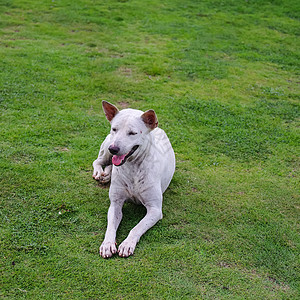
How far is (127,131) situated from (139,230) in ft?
3.83

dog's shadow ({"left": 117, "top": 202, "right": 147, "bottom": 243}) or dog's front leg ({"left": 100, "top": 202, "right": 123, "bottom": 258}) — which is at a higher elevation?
dog's front leg ({"left": 100, "top": 202, "right": 123, "bottom": 258})

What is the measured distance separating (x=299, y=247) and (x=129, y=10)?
12387mm

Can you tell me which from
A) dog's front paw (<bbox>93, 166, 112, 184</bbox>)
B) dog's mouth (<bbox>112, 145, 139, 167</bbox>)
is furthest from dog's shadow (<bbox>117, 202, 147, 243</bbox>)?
dog's mouth (<bbox>112, 145, 139, 167</bbox>)

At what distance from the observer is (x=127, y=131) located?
13.5ft

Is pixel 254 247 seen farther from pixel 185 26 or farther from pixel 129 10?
pixel 129 10

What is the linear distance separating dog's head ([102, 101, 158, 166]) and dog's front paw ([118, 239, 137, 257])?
88cm

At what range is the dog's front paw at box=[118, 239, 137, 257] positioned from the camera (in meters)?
4.01

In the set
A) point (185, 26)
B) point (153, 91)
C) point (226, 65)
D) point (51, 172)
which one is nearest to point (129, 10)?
point (185, 26)

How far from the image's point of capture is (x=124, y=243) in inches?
161

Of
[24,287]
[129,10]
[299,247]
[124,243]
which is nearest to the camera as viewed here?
[24,287]

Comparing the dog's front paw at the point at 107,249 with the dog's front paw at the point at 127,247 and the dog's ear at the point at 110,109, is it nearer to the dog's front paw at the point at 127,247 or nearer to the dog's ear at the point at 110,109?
the dog's front paw at the point at 127,247

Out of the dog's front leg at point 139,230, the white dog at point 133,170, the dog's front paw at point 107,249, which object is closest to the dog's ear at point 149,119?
the white dog at point 133,170

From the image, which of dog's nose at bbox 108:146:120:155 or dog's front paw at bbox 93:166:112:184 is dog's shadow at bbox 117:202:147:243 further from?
dog's nose at bbox 108:146:120:155

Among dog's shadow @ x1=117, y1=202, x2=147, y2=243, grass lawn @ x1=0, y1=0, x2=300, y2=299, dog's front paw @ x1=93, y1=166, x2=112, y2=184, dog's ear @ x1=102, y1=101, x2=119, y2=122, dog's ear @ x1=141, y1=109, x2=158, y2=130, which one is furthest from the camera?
dog's front paw @ x1=93, y1=166, x2=112, y2=184
